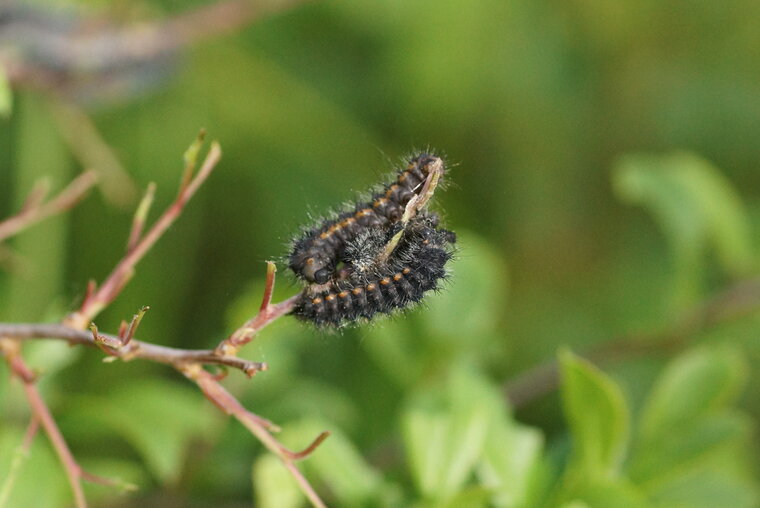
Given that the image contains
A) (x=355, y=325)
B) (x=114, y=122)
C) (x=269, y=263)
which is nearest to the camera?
(x=269, y=263)

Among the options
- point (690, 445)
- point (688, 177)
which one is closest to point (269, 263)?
point (690, 445)

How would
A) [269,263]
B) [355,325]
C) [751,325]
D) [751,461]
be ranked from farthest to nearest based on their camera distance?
[751,461] < [751,325] < [355,325] < [269,263]

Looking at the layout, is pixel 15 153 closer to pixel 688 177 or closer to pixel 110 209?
pixel 110 209

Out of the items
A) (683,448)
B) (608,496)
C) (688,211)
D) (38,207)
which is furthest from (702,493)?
(38,207)

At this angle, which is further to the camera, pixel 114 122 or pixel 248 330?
pixel 114 122

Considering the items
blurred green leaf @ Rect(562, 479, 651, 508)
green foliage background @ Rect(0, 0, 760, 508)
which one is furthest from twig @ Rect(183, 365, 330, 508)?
green foliage background @ Rect(0, 0, 760, 508)

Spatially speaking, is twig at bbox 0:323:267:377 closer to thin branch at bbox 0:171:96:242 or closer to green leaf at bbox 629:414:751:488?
thin branch at bbox 0:171:96:242
